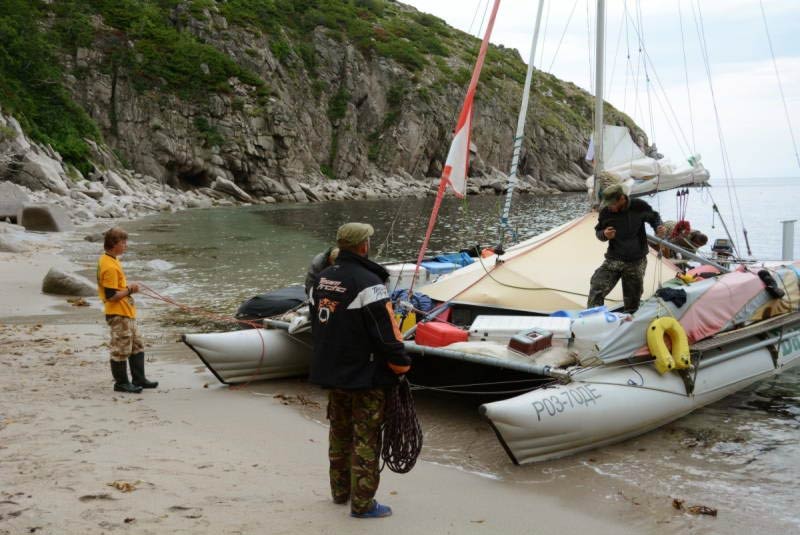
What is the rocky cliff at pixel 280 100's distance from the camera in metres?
57.9

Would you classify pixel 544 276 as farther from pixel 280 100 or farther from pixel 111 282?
pixel 280 100

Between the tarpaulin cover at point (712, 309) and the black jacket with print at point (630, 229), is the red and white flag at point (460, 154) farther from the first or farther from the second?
the tarpaulin cover at point (712, 309)

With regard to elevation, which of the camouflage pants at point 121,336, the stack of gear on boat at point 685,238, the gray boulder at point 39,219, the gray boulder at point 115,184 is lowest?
the camouflage pants at point 121,336

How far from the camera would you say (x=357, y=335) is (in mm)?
4578

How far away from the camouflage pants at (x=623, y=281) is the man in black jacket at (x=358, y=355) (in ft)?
16.5

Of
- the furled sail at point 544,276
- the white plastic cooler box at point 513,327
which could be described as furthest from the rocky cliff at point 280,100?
the white plastic cooler box at point 513,327

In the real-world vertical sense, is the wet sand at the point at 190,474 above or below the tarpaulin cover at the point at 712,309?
below

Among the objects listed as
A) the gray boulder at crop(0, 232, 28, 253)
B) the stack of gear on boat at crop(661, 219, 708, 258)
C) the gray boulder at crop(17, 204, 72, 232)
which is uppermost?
the gray boulder at crop(17, 204, 72, 232)

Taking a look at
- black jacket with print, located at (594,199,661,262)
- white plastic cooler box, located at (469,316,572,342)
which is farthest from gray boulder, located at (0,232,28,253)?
black jacket with print, located at (594,199,661,262)

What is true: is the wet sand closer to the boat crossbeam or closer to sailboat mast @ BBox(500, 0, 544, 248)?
the boat crossbeam

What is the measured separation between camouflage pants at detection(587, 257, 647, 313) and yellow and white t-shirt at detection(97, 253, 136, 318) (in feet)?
18.4

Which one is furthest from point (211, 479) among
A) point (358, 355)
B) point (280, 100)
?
point (280, 100)

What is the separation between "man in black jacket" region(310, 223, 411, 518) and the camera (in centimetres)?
455

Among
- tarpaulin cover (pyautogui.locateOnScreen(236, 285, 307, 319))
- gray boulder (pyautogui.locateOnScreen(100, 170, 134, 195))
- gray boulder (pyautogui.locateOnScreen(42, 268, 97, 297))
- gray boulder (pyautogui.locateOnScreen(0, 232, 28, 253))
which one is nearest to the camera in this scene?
tarpaulin cover (pyautogui.locateOnScreen(236, 285, 307, 319))
